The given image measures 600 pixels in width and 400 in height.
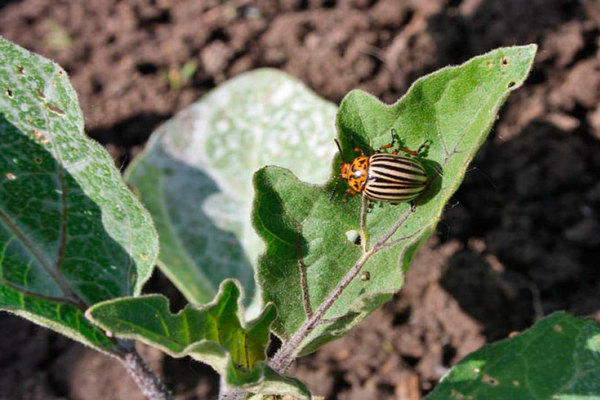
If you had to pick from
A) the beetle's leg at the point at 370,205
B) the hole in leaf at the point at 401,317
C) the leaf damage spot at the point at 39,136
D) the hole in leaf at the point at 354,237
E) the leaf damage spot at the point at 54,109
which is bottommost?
the hole in leaf at the point at 401,317

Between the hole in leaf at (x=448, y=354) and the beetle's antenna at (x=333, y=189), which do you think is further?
the hole in leaf at (x=448, y=354)

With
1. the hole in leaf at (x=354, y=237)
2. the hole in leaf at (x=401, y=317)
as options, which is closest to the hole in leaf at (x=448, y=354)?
the hole in leaf at (x=401, y=317)

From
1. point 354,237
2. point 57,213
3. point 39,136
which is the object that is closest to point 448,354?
point 354,237

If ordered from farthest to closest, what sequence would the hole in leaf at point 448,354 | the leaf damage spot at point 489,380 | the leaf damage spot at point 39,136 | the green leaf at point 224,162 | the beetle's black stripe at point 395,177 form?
the hole in leaf at point 448,354 → the green leaf at point 224,162 → the leaf damage spot at point 489,380 → the leaf damage spot at point 39,136 → the beetle's black stripe at point 395,177

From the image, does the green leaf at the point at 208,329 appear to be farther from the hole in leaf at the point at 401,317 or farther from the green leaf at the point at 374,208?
the hole in leaf at the point at 401,317

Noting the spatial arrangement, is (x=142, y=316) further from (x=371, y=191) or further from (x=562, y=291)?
(x=562, y=291)

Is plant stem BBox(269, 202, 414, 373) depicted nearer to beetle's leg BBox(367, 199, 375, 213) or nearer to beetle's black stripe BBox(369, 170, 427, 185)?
beetle's leg BBox(367, 199, 375, 213)

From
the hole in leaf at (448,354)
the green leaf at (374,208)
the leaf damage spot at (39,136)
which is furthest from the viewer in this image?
the hole in leaf at (448,354)
